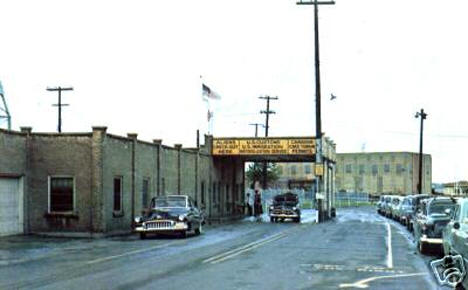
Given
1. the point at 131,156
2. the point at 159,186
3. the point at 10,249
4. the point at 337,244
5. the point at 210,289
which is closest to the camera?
the point at 210,289

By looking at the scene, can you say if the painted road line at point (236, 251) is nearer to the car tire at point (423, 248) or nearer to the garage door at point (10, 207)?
the car tire at point (423, 248)

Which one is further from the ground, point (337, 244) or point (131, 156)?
point (131, 156)

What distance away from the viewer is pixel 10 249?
22.3 metres

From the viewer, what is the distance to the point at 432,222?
20.4 m

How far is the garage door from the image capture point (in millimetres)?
27938

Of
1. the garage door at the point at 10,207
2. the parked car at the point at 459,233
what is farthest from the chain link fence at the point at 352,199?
the parked car at the point at 459,233

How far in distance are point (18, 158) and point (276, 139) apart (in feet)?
82.0

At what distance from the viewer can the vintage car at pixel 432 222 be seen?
2033 cm

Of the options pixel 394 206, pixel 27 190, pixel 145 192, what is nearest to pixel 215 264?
pixel 27 190

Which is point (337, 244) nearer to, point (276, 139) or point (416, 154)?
point (276, 139)

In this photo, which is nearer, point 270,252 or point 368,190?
point 270,252

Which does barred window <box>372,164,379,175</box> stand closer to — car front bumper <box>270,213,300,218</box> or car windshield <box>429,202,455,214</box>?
car front bumper <box>270,213,300,218</box>

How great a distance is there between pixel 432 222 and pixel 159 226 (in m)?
11.0

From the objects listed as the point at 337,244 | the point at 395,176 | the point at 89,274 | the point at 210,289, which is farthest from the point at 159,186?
the point at 395,176
